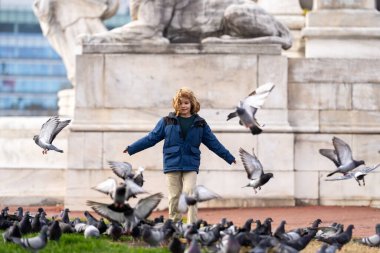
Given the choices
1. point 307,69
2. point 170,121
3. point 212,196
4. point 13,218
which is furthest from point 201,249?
point 307,69

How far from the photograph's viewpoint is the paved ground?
11.7 m

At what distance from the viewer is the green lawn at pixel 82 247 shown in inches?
334

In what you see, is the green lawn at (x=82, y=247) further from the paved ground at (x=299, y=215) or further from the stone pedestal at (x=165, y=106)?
the stone pedestal at (x=165, y=106)

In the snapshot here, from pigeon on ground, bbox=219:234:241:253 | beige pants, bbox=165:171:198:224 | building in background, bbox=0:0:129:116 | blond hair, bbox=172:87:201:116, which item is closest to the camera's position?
pigeon on ground, bbox=219:234:241:253

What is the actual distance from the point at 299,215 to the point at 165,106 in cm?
267

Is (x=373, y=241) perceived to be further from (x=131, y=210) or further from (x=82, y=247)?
(x=82, y=247)

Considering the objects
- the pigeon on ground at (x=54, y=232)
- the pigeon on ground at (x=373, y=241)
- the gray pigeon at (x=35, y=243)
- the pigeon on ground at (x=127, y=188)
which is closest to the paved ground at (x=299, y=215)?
the pigeon on ground at (x=373, y=241)

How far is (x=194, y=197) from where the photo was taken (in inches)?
350

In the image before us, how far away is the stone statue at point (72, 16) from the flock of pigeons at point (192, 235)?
7.10 metres

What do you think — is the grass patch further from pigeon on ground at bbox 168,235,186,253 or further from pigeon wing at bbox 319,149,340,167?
pigeon wing at bbox 319,149,340,167

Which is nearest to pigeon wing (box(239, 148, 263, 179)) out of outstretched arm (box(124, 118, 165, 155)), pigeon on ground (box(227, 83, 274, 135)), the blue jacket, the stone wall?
the blue jacket

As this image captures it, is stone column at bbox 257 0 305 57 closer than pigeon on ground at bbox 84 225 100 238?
No

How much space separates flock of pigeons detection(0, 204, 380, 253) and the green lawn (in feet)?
0.25

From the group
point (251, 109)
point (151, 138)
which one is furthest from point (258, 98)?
point (151, 138)
